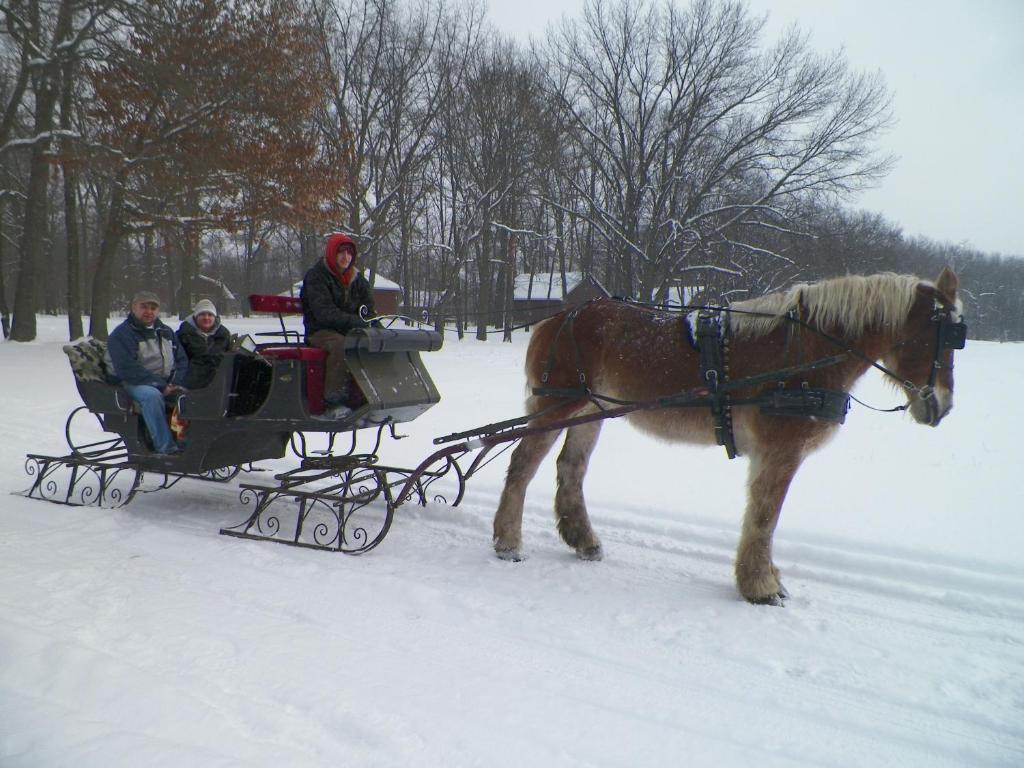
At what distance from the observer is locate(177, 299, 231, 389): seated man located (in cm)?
527

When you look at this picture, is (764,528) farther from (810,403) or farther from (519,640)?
(519,640)

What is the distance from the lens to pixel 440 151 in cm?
2484

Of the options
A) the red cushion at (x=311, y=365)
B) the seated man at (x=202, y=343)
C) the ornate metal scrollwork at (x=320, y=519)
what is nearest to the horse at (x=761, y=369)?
the ornate metal scrollwork at (x=320, y=519)

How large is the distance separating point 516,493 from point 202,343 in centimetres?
311

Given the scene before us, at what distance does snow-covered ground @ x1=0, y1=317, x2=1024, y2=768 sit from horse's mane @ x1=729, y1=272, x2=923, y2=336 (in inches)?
64.6

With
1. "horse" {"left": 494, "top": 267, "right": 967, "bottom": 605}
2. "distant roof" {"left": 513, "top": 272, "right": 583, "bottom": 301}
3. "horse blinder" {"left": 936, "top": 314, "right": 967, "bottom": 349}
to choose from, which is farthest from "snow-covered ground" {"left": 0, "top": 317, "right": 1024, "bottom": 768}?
"distant roof" {"left": 513, "top": 272, "right": 583, "bottom": 301}

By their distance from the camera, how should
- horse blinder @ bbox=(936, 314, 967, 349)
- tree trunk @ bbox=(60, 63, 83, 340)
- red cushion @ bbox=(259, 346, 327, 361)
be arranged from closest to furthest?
horse blinder @ bbox=(936, 314, 967, 349), red cushion @ bbox=(259, 346, 327, 361), tree trunk @ bbox=(60, 63, 83, 340)

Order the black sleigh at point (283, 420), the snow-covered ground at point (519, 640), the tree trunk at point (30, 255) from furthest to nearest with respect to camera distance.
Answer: the tree trunk at point (30, 255)
the black sleigh at point (283, 420)
the snow-covered ground at point (519, 640)

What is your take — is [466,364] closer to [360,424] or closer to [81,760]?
[360,424]

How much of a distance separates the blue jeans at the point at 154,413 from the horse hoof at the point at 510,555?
113 inches

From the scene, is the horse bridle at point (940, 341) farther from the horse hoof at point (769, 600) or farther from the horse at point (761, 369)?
the horse hoof at point (769, 600)

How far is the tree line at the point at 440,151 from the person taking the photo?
13.5 metres

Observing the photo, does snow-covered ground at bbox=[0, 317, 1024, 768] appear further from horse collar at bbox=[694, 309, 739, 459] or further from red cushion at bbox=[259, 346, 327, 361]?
red cushion at bbox=[259, 346, 327, 361]

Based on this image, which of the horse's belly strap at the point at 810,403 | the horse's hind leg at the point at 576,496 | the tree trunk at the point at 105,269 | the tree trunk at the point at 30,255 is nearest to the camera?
the horse's belly strap at the point at 810,403
